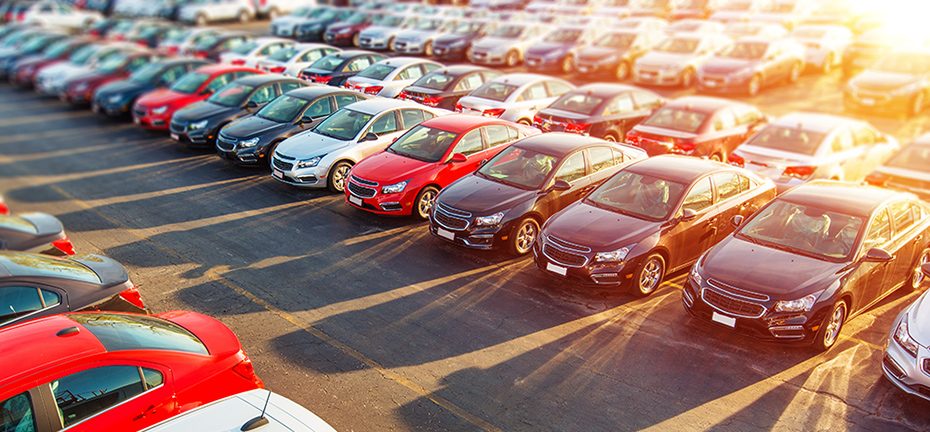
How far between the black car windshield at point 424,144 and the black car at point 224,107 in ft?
16.9

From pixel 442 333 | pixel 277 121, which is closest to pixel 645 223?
pixel 442 333

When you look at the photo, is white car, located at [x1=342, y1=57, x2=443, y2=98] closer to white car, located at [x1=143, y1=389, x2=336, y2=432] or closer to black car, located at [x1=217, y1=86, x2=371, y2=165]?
black car, located at [x1=217, y1=86, x2=371, y2=165]

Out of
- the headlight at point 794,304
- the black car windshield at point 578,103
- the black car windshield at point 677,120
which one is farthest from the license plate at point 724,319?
Result: the black car windshield at point 578,103

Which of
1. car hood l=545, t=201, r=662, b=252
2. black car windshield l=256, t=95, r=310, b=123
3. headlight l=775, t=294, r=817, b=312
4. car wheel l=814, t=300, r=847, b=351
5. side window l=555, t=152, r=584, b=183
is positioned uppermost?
black car windshield l=256, t=95, r=310, b=123

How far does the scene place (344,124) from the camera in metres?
13.5

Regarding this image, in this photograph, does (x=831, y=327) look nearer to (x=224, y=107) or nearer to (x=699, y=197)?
(x=699, y=197)

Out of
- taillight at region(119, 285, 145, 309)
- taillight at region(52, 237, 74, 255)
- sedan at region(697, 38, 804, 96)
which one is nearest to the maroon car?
sedan at region(697, 38, 804, 96)

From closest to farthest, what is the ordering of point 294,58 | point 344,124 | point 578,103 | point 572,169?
point 572,169 → point 344,124 → point 578,103 → point 294,58

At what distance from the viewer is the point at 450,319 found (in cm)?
826

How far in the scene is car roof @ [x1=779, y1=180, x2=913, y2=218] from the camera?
8.25 metres

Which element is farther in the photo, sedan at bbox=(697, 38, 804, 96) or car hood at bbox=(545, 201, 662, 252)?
sedan at bbox=(697, 38, 804, 96)

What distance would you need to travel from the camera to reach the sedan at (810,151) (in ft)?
38.9

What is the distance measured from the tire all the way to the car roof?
5.68 meters

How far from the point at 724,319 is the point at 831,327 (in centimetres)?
126
